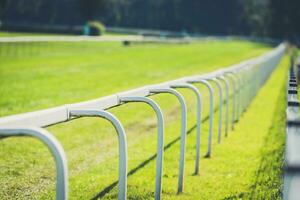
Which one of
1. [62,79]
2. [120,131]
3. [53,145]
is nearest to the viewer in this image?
[53,145]

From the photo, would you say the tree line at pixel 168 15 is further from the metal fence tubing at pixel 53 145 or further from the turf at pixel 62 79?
the metal fence tubing at pixel 53 145

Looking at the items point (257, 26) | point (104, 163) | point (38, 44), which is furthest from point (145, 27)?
point (104, 163)

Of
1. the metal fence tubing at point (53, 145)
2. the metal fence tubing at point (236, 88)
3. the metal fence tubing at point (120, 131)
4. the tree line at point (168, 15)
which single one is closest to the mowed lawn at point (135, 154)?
the metal fence tubing at point (236, 88)

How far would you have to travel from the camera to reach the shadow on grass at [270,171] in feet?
17.4

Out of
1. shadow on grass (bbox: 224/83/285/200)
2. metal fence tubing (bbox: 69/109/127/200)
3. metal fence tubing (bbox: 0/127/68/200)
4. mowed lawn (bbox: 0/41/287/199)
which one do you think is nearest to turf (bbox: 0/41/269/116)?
mowed lawn (bbox: 0/41/287/199)

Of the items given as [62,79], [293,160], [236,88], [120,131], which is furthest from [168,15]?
[293,160]

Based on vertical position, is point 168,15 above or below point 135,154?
below

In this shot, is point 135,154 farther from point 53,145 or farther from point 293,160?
point 293,160

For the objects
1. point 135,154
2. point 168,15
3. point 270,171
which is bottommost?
point 168,15

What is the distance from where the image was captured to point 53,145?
99.7 inches

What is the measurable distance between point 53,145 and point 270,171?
13.8 feet

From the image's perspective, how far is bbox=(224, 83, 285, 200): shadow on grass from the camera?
5297 mm

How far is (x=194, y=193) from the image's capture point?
5.35m

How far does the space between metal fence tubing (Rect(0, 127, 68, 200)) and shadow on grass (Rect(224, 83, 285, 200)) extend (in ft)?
9.56
